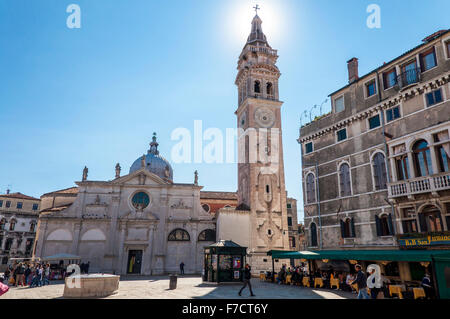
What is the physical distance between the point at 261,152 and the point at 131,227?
16614mm

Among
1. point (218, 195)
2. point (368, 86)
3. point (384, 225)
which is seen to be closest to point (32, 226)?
point (218, 195)

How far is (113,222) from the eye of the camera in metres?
33.0

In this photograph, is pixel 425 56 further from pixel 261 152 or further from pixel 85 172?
pixel 85 172

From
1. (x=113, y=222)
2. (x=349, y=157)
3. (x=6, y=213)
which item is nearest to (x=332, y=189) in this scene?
(x=349, y=157)

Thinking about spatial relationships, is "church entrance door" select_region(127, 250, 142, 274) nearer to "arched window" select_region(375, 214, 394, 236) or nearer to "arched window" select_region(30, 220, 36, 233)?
"arched window" select_region(375, 214, 394, 236)

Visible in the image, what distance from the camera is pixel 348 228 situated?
2019cm

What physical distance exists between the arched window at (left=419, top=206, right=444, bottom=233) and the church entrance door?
87.0ft

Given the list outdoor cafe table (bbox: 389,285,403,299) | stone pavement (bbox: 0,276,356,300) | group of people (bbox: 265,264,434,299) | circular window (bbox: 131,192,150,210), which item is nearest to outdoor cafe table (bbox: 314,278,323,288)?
group of people (bbox: 265,264,434,299)

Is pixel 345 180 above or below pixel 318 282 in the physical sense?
above

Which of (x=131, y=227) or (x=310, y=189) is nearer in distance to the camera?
(x=310, y=189)

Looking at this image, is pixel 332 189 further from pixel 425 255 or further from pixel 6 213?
pixel 6 213

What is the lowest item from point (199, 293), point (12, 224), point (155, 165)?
point (199, 293)

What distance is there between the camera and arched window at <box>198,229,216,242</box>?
34447 millimetres

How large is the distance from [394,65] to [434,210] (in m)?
9.17
